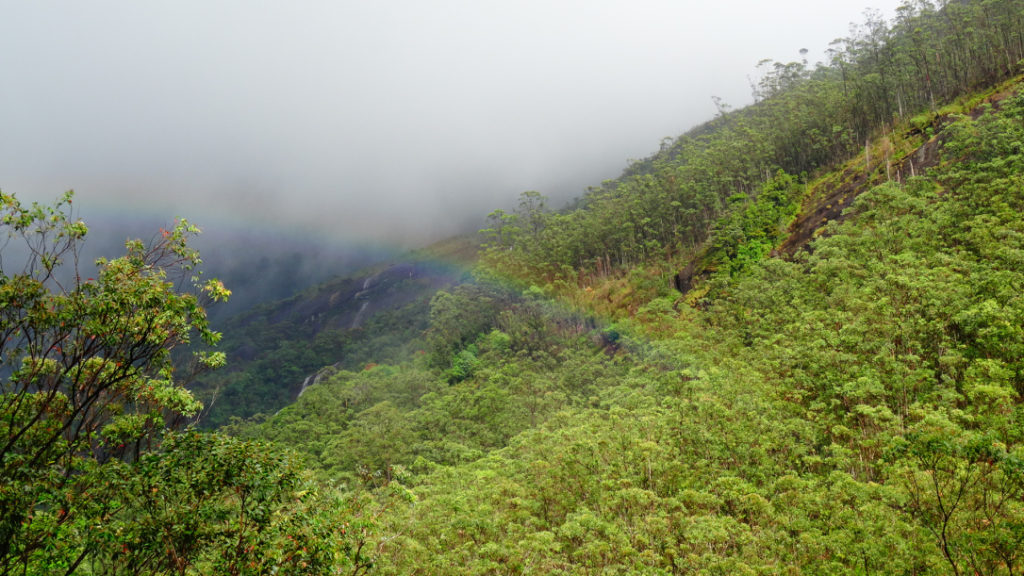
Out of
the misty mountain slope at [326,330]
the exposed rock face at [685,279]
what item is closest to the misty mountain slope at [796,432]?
the exposed rock face at [685,279]

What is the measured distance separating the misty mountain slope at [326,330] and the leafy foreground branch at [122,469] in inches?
1858

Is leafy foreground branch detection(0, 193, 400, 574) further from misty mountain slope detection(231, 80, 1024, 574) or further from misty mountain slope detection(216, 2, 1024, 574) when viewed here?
misty mountain slope detection(231, 80, 1024, 574)

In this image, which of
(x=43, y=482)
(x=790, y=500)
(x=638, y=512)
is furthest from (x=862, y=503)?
(x=43, y=482)

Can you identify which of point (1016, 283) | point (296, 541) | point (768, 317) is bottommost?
point (768, 317)

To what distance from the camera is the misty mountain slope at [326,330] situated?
→ 8481 centimetres

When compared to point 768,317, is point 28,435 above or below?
above

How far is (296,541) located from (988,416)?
15.3 meters

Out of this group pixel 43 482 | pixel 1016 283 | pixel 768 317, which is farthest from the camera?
pixel 768 317

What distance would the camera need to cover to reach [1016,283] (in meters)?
15.5

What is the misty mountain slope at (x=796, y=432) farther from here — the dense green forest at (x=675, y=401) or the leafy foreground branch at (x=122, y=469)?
the leafy foreground branch at (x=122, y=469)

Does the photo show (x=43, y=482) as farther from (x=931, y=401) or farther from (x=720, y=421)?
(x=931, y=401)

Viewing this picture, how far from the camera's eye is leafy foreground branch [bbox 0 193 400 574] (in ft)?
19.2

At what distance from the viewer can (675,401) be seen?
63.5 feet

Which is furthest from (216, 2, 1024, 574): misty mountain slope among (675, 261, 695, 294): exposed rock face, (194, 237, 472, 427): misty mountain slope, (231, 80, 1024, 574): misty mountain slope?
(194, 237, 472, 427): misty mountain slope
